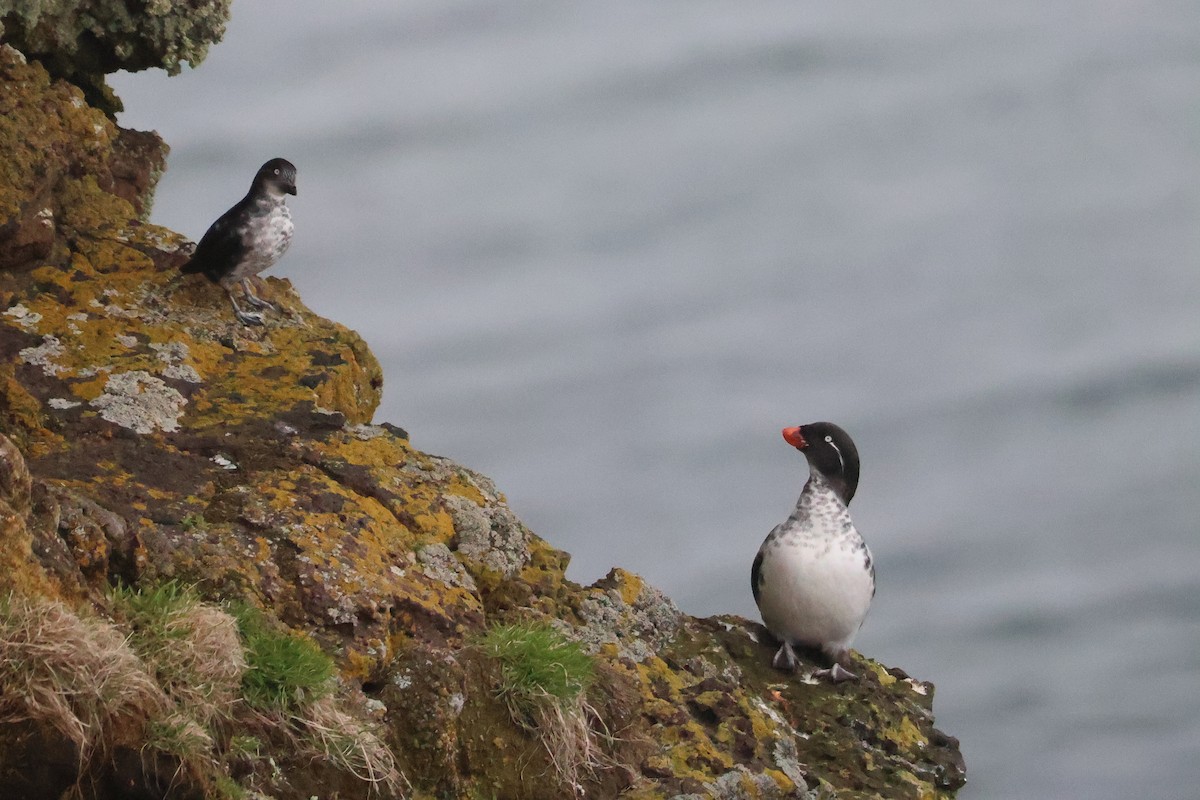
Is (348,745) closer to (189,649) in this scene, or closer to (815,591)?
(189,649)

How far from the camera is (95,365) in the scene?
888cm

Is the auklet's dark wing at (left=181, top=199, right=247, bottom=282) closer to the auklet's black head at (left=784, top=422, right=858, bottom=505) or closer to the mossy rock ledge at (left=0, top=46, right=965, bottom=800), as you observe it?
the mossy rock ledge at (left=0, top=46, right=965, bottom=800)

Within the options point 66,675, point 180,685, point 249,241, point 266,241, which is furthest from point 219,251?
point 66,675

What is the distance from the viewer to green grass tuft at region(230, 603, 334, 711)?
6.47 m

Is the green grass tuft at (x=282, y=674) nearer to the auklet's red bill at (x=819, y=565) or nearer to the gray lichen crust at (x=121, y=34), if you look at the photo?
the auklet's red bill at (x=819, y=565)

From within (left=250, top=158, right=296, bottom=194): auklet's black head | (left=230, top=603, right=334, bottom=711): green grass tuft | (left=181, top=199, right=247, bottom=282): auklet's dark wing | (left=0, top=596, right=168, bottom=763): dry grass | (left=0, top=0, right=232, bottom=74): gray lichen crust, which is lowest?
(left=0, top=596, right=168, bottom=763): dry grass

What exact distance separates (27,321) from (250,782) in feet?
12.8

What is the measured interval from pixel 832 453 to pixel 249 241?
12.9 feet

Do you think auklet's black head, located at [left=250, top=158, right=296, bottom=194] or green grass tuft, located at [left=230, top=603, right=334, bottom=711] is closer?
green grass tuft, located at [left=230, top=603, right=334, bottom=711]

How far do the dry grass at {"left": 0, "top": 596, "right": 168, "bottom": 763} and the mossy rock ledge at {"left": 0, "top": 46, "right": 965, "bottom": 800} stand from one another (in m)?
0.04

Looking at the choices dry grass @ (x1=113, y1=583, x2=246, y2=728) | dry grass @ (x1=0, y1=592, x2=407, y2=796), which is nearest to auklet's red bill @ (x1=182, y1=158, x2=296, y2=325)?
dry grass @ (x1=0, y1=592, x2=407, y2=796)

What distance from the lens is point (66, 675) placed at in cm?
562

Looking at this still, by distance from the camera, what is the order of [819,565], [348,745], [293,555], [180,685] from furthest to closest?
[819,565], [293,555], [348,745], [180,685]

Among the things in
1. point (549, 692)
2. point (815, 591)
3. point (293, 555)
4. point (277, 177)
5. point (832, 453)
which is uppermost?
point (277, 177)
